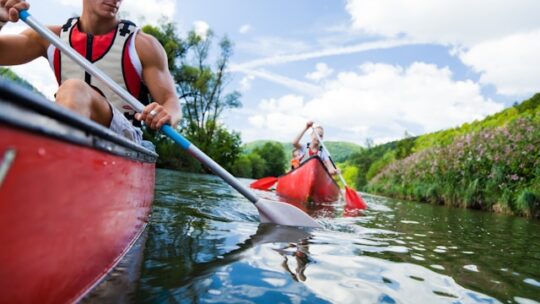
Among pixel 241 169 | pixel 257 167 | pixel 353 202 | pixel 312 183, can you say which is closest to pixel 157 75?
pixel 312 183

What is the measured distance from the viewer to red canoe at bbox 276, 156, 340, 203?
690cm

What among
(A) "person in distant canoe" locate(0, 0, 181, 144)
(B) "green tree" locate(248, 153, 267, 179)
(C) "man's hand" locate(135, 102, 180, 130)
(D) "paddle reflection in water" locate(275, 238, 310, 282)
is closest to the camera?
(D) "paddle reflection in water" locate(275, 238, 310, 282)

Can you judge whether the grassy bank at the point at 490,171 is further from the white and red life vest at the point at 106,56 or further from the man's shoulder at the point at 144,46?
the white and red life vest at the point at 106,56

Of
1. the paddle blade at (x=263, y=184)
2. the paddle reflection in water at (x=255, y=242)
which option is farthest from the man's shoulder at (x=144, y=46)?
the paddle blade at (x=263, y=184)

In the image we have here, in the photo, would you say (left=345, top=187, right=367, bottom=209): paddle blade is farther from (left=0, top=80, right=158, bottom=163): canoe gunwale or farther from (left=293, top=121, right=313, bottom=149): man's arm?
(left=0, top=80, right=158, bottom=163): canoe gunwale

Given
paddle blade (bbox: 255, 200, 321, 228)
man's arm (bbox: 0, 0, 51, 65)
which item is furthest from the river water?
man's arm (bbox: 0, 0, 51, 65)

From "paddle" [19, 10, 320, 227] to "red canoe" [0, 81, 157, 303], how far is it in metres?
0.81

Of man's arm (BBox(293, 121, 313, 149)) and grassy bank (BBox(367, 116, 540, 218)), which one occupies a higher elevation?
man's arm (BBox(293, 121, 313, 149))

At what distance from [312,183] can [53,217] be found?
6.06 m

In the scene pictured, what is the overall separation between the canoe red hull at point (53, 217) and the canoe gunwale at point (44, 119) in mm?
20

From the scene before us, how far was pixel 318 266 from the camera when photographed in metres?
2.09

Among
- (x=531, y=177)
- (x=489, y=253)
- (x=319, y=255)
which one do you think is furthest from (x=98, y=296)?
(x=531, y=177)

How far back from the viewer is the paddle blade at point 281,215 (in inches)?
138

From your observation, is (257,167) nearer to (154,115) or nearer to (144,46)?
(144,46)
